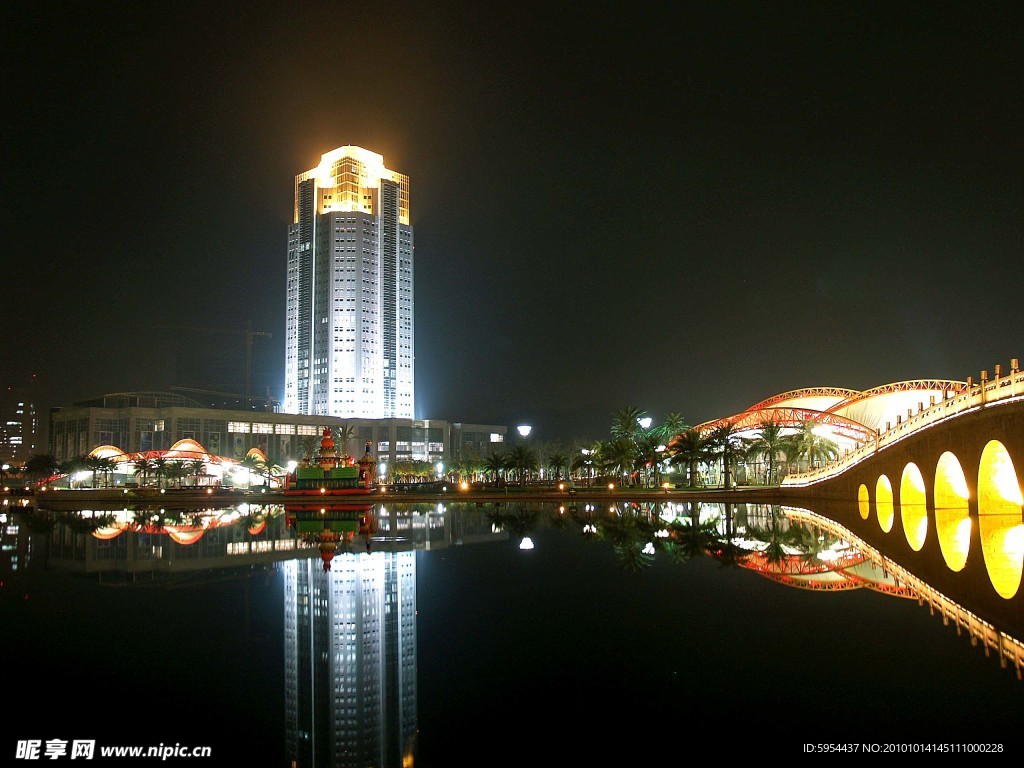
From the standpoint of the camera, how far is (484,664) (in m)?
12.3

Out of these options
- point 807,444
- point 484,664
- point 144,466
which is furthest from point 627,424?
point 484,664

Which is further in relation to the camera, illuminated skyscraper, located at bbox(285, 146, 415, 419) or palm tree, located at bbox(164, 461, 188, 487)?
illuminated skyscraper, located at bbox(285, 146, 415, 419)

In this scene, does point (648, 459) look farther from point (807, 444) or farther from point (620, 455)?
point (807, 444)

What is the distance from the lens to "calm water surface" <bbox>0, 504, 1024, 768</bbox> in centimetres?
921

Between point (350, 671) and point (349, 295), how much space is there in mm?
146699

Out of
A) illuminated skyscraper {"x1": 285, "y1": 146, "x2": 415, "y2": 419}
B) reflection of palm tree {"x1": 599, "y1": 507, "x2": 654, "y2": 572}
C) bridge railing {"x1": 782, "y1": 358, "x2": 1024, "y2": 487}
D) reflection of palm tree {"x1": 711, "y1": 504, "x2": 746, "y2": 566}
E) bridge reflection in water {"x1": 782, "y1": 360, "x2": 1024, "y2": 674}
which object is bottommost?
reflection of palm tree {"x1": 599, "y1": 507, "x2": 654, "y2": 572}

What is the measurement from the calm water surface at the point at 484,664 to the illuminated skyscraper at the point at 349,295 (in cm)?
13075

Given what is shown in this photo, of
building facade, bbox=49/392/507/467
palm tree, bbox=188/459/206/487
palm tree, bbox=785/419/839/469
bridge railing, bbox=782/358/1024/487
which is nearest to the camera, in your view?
bridge railing, bbox=782/358/1024/487

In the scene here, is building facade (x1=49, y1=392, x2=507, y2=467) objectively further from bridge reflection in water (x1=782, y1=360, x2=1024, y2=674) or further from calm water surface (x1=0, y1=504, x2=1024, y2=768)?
calm water surface (x1=0, y1=504, x2=1024, y2=768)

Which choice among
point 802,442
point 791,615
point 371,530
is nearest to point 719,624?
point 791,615

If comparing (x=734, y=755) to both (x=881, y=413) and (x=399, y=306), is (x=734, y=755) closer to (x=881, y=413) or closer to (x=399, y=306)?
(x=881, y=413)

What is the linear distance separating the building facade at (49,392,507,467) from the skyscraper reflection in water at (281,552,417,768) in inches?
3230

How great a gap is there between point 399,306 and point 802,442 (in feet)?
360

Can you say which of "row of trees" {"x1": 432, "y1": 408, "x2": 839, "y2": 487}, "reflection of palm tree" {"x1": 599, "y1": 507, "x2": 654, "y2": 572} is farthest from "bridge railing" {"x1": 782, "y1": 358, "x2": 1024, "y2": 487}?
"row of trees" {"x1": 432, "y1": 408, "x2": 839, "y2": 487}
